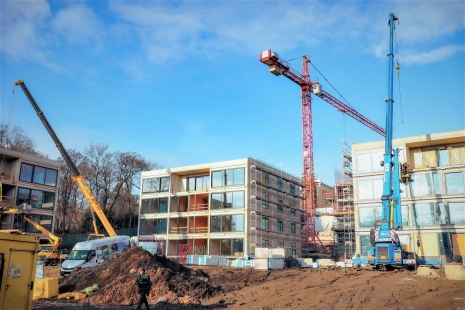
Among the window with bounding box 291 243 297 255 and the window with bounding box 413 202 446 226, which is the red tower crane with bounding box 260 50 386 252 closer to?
the window with bounding box 291 243 297 255

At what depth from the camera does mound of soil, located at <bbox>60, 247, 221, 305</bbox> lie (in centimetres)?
1975

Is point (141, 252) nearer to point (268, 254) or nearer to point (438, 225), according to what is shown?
point (268, 254)

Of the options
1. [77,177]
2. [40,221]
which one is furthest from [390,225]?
[40,221]

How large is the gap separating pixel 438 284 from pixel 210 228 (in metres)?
33.1

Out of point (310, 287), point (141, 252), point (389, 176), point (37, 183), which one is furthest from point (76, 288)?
point (37, 183)

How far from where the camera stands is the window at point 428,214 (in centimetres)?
3950

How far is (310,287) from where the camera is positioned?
21688mm

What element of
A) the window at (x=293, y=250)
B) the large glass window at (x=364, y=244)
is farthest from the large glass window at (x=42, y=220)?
the large glass window at (x=364, y=244)

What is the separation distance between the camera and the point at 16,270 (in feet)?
39.7

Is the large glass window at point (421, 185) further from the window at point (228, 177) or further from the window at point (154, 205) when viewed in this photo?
the window at point (154, 205)

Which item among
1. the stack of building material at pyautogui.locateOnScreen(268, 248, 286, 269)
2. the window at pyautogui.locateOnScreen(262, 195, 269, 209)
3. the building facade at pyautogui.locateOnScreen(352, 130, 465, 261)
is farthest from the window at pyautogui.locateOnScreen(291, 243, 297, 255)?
the stack of building material at pyautogui.locateOnScreen(268, 248, 286, 269)

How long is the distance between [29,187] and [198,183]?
20.6m

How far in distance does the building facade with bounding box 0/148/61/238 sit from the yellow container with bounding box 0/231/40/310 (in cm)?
3633

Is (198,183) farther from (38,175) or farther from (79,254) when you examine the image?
(79,254)
